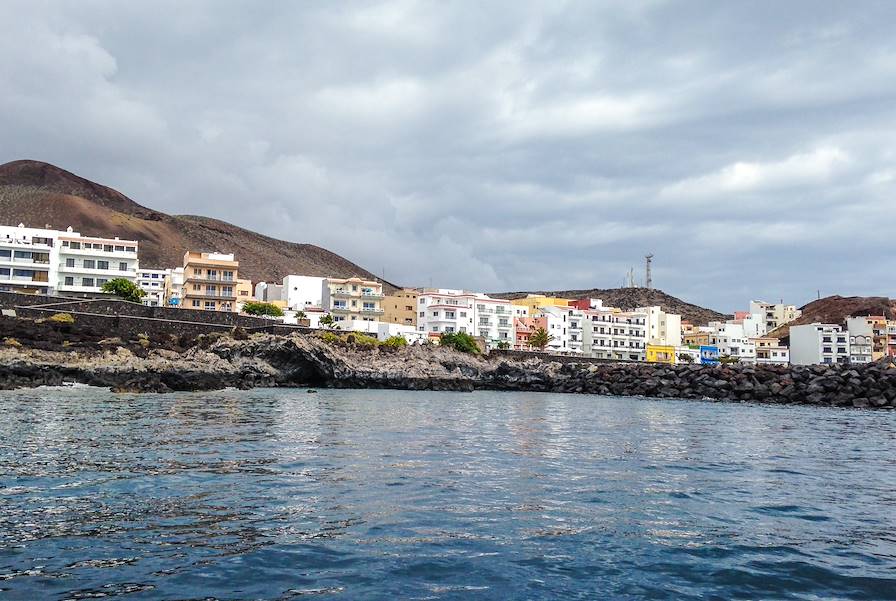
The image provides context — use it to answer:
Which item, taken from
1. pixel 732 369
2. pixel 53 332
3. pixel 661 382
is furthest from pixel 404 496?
pixel 732 369

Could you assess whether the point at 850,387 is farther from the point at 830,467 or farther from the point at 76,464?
the point at 76,464

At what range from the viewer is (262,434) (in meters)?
23.5

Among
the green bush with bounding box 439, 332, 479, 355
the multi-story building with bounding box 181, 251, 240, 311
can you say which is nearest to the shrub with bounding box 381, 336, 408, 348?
the green bush with bounding box 439, 332, 479, 355

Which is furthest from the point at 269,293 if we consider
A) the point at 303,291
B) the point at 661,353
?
the point at 661,353

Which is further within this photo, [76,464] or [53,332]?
[53,332]

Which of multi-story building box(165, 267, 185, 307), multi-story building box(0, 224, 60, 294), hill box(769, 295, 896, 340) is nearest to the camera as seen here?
multi-story building box(0, 224, 60, 294)

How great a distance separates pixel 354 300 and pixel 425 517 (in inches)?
3941

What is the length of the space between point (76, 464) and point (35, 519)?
5.71 metres

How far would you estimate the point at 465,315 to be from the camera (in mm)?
112750

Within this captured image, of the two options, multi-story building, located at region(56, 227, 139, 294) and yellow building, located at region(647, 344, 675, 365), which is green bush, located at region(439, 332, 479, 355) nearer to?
yellow building, located at region(647, 344, 675, 365)

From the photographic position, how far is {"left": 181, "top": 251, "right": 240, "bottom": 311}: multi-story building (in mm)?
93875

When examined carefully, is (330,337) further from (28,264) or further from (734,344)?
(734,344)

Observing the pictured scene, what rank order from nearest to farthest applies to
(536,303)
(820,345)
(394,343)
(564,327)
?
(394,343) < (564,327) < (820,345) < (536,303)

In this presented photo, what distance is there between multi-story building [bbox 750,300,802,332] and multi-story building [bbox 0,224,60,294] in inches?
6265
